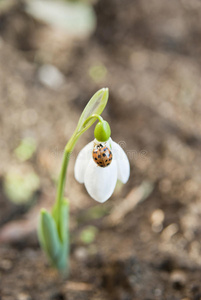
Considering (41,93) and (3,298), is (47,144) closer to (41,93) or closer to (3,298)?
(41,93)

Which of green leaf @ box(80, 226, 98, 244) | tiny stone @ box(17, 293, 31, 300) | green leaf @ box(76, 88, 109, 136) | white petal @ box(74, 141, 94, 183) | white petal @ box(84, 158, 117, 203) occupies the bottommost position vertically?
tiny stone @ box(17, 293, 31, 300)

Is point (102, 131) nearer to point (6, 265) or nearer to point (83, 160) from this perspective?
point (83, 160)

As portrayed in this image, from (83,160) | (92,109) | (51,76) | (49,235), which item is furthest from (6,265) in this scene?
(51,76)

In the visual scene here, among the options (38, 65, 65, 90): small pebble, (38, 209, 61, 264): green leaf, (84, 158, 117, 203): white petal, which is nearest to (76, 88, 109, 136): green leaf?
(84, 158, 117, 203): white petal

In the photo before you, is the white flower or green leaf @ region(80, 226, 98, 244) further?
green leaf @ region(80, 226, 98, 244)

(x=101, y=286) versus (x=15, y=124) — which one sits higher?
(x=15, y=124)

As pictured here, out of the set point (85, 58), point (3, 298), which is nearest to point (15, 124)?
point (85, 58)

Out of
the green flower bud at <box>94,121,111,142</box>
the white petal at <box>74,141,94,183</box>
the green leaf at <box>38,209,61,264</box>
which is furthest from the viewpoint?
the green leaf at <box>38,209,61,264</box>

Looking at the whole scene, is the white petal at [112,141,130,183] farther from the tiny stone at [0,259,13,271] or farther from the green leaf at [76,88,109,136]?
the tiny stone at [0,259,13,271]
